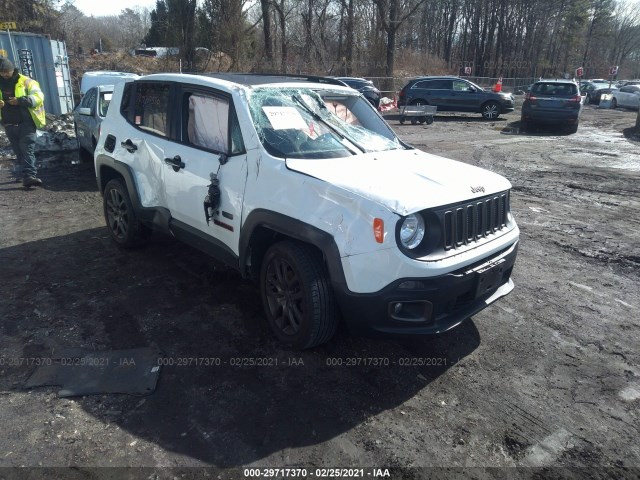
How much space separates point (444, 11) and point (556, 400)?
6526cm

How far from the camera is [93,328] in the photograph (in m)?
3.85

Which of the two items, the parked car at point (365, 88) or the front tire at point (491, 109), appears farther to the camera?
the parked car at point (365, 88)

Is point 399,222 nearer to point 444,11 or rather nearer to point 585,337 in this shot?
point 585,337

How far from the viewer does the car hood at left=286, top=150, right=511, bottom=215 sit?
297 centimetres

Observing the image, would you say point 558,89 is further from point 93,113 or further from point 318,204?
point 318,204

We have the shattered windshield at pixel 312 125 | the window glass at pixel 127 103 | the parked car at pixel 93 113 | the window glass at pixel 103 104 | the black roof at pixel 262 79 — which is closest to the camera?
the shattered windshield at pixel 312 125

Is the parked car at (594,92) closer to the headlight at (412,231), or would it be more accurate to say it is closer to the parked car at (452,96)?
the parked car at (452,96)

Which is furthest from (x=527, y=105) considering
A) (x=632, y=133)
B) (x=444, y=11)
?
(x=444, y=11)

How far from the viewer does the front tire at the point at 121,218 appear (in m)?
5.16

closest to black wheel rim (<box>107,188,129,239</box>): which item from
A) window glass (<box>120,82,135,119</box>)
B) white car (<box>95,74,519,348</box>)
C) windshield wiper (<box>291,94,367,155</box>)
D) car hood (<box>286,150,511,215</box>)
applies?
white car (<box>95,74,519,348</box>)

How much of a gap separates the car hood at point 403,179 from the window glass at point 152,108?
1.83 metres

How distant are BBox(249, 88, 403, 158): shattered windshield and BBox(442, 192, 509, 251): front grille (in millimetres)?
1047

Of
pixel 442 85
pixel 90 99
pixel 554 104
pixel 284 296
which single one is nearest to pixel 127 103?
pixel 284 296

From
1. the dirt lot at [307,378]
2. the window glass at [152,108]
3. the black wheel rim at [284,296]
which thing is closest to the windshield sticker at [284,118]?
the black wheel rim at [284,296]
